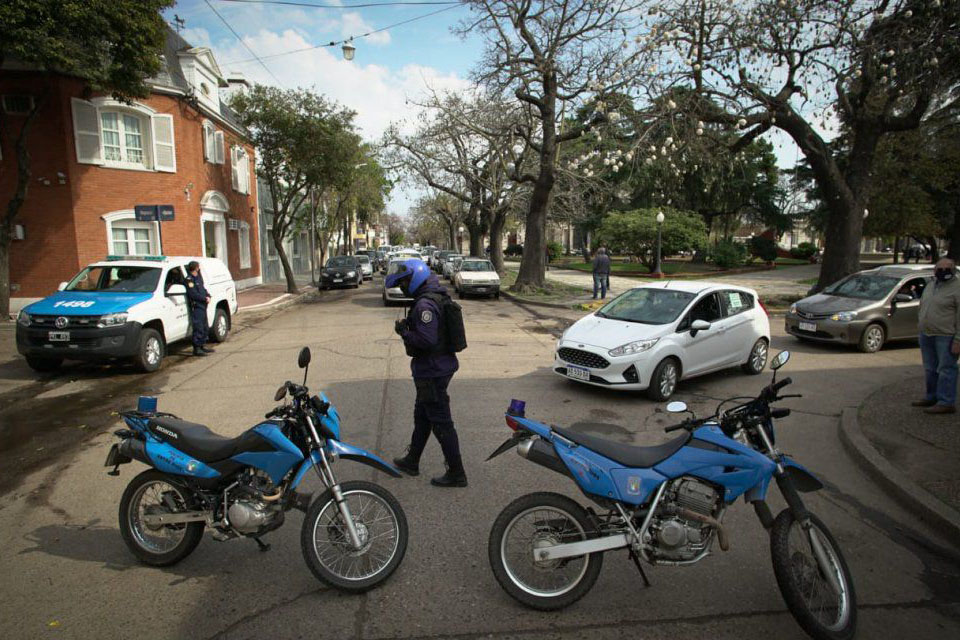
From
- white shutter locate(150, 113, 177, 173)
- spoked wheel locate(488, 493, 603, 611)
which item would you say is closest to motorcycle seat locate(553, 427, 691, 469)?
spoked wheel locate(488, 493, 603, 611)

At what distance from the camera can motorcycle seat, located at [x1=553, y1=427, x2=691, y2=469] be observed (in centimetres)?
314

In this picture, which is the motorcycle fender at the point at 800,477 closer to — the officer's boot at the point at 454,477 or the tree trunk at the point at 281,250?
the officer's boot at the point at 454,477

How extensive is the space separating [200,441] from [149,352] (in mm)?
7006

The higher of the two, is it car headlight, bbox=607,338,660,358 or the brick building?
the brick building

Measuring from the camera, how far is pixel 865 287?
458 inches

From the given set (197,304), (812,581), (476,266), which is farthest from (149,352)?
(476,266)

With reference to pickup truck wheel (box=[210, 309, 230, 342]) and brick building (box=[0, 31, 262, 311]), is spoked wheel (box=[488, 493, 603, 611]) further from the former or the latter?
brick building (box=[0, 31, 262, 311])

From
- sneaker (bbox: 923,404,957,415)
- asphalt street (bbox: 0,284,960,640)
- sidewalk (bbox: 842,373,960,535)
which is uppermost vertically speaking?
sneaker (bbox: 923,404,957,415)

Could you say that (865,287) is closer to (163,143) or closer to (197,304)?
(197,304)

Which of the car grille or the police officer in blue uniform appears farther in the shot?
the police officer in blue uniform

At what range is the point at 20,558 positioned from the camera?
12.2ft

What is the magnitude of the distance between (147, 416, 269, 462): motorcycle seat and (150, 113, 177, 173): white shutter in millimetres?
18112

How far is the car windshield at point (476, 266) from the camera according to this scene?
75.8ft

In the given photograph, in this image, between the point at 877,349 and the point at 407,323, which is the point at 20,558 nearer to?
A: the point at 407,323
